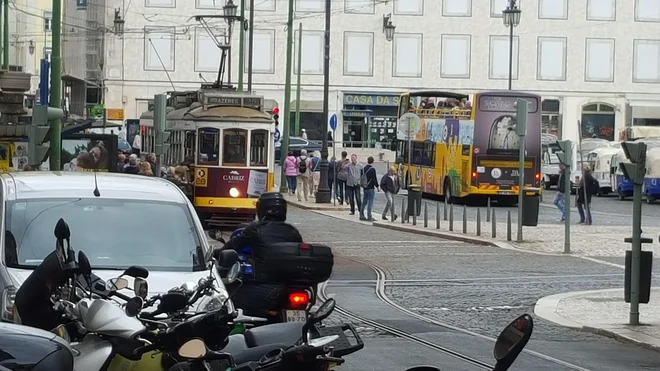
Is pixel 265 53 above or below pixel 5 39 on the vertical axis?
above

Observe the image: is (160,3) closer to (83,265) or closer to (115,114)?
(115,114)

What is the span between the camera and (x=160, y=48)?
2857 inches

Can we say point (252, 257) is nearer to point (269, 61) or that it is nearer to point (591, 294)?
point (591, 294)

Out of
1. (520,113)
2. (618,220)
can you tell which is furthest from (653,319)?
(618,220)

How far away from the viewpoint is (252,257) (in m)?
10.7

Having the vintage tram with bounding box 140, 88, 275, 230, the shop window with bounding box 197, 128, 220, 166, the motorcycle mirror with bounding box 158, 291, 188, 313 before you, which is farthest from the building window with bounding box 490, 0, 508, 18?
the motorcycle mirror with bounding box 158, 291, 188, 313

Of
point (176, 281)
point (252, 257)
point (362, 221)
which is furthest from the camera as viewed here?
point (362, 221)

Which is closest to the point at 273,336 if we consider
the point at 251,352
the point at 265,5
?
the point at 251,352

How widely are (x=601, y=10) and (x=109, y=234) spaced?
68.3 meters

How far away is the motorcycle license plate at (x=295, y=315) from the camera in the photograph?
34.0 ft

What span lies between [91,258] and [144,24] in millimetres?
63519

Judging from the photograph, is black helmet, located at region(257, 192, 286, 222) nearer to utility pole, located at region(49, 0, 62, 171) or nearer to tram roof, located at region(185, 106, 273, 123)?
utility pole, located at region(49, 0, 62, 171)

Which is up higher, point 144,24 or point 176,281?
point 144,24

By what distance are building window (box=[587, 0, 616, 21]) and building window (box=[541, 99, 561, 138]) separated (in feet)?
17.1
